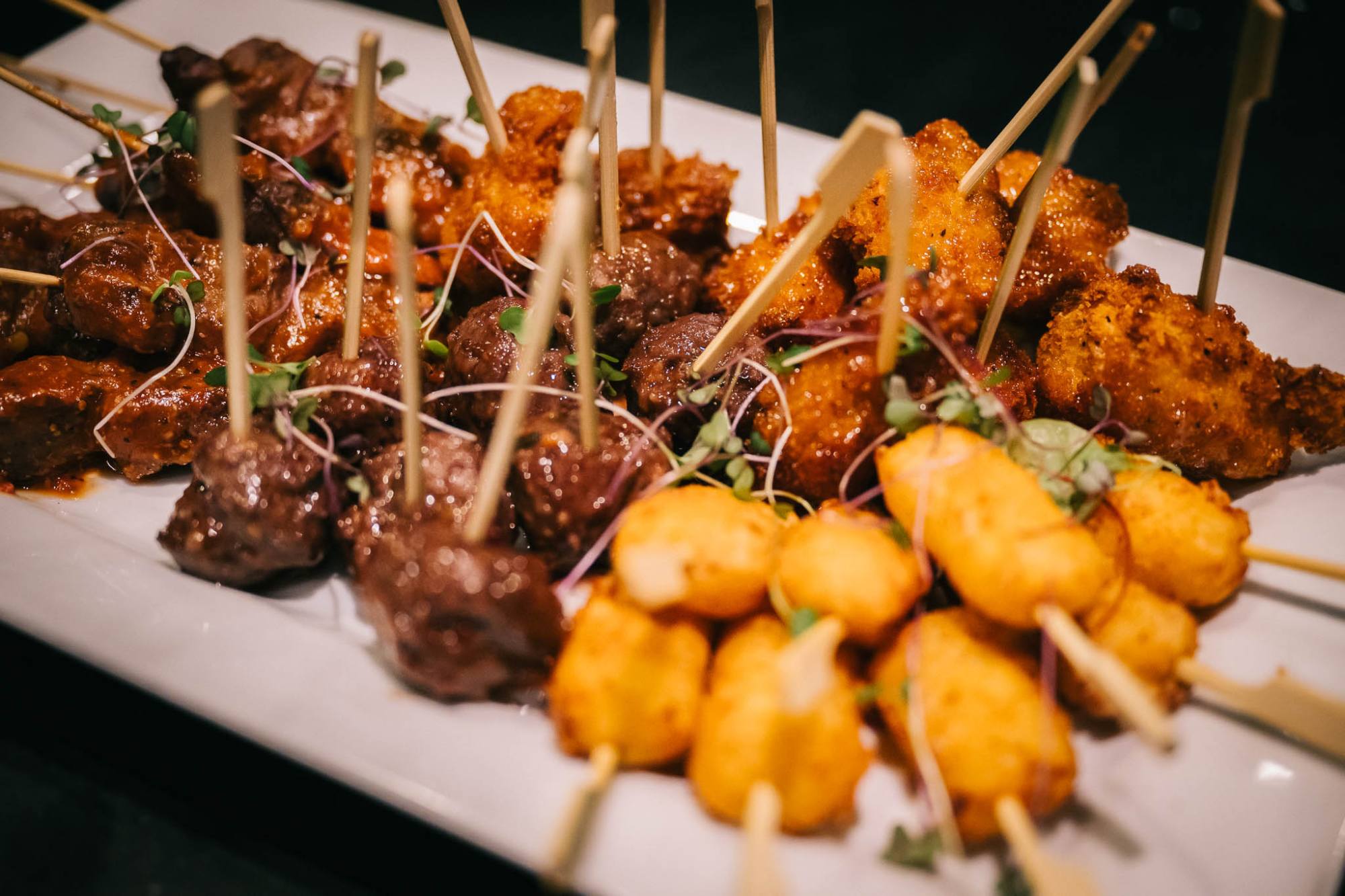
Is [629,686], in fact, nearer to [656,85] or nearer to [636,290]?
[636,290]

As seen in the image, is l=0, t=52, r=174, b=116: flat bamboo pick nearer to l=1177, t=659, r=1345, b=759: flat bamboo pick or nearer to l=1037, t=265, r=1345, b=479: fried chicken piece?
l=1037, t=265, r=1345, b=479: fried chicken piece

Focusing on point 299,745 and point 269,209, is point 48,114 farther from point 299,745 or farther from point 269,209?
point 299,745

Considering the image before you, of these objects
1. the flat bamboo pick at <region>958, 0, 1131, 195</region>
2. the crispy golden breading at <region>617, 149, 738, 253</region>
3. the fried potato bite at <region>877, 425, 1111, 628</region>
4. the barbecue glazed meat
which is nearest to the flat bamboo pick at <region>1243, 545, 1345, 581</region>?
the fried potato bite at <region>877, 425, 1111, 628</region>

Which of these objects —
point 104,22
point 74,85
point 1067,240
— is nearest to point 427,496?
point 1067,240

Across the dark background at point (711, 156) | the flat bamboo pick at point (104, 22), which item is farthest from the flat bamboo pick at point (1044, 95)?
the flat bamboo pick at point (104, 22)

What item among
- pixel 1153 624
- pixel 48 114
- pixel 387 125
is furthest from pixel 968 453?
pixel 48 114
